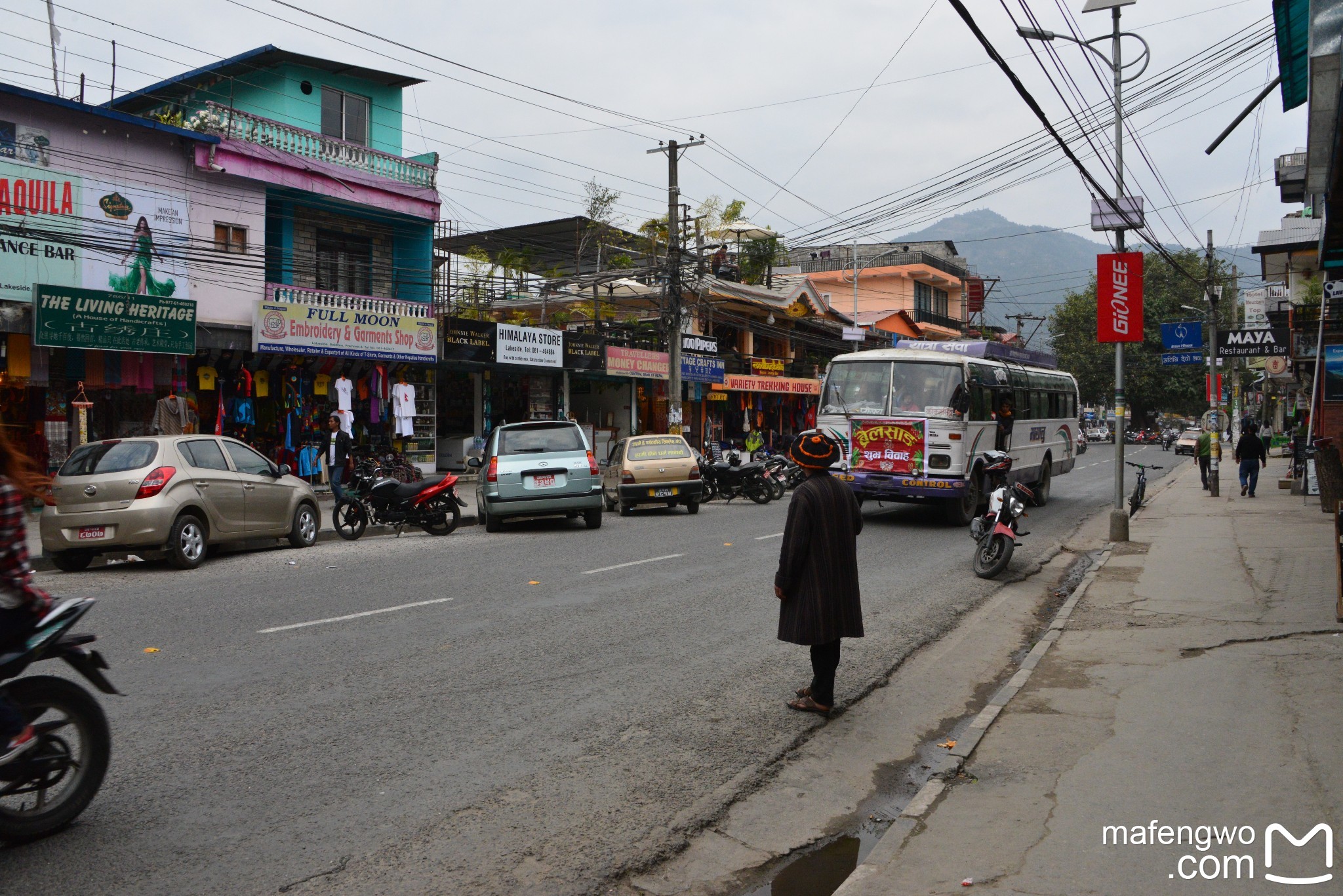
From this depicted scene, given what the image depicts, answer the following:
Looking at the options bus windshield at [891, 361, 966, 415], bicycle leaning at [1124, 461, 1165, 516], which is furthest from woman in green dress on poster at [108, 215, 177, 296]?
bicycle leaning at [1124, 461, 1165, 516]

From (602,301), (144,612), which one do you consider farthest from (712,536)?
(602,301)

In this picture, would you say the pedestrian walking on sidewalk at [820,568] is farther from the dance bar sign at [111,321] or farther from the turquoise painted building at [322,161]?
the turquoise painted building at [322,161]

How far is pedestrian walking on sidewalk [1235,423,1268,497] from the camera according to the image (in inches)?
934

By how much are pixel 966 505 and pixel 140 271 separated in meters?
16.1

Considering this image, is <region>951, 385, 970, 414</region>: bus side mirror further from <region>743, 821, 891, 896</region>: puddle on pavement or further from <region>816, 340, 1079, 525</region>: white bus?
<region>743, 821, 891, 896</region>: puddle on pavement

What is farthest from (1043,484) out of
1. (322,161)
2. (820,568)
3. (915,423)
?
(820,568)

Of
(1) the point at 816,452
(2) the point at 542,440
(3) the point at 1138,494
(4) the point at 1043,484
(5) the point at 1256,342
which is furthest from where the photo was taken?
(5) the point at 1256,342

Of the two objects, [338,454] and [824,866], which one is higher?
[338,454]

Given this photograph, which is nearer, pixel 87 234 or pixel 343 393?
pixel 87 234

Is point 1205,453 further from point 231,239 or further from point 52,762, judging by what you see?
point 52,762

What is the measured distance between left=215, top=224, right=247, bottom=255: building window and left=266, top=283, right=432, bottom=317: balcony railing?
98 centimetres

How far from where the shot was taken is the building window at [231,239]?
68.6 ft

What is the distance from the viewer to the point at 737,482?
22.6 meters

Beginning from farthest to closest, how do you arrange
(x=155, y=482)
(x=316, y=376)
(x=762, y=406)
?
1. (x=762, y=406)
2. (x=316, y=376)
3. (x=155, y=482)
